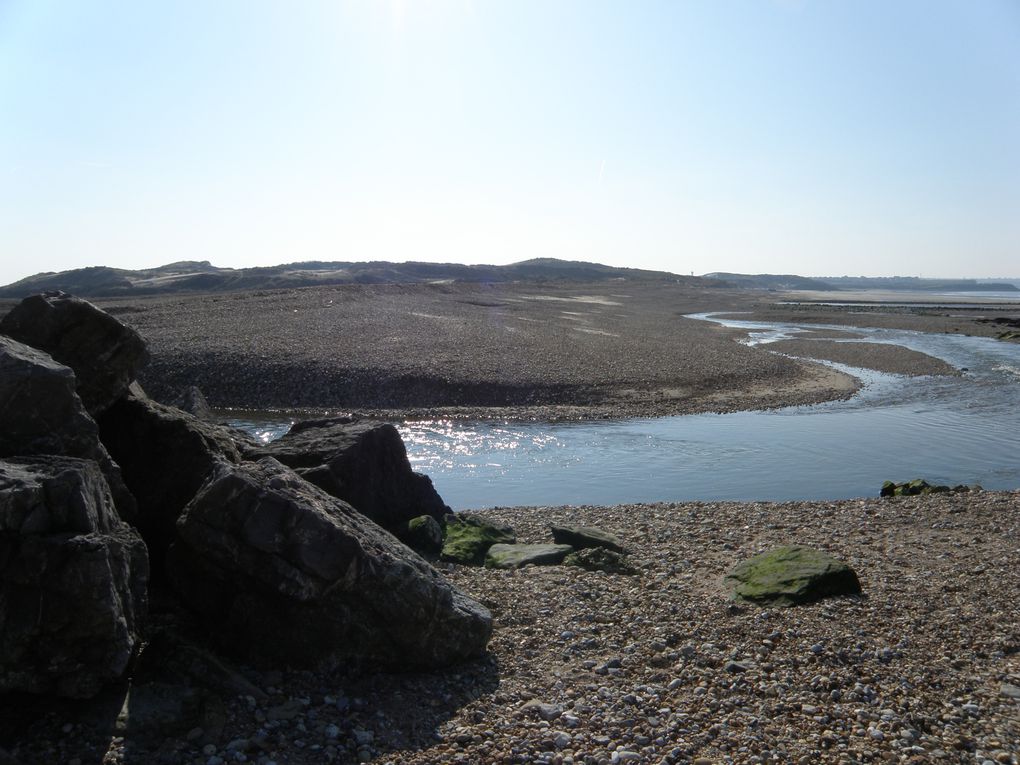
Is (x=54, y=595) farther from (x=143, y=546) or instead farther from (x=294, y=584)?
(x=294, y=584)

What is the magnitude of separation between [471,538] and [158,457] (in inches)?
204

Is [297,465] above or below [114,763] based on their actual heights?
above

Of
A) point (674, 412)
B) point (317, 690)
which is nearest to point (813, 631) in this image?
point (317, 690)

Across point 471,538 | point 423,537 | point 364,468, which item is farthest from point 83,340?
point 471,538

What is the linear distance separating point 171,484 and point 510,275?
5926 inches

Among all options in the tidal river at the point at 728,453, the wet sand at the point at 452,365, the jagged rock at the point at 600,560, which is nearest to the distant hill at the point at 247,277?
the wet sand at the point at 452,365

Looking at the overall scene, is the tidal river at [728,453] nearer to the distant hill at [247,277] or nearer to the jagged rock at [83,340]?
the jagged rock at [83,340]

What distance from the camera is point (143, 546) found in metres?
7.48

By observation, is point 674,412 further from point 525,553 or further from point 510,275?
point 510,275

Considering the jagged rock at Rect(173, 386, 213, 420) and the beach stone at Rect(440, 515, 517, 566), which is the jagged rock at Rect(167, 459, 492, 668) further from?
the jagged rock at Rect(173, 386, 213, 420)

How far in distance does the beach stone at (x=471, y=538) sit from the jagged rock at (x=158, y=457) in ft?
12.2

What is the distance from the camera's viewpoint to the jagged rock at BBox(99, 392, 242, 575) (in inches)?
369

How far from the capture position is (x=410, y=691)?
7797mm

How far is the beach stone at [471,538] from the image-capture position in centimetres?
1241
